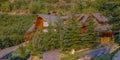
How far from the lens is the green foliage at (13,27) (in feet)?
172

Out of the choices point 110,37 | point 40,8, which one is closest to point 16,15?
point 40,8

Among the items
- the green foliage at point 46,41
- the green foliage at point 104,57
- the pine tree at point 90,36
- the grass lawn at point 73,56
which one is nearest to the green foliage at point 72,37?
the pine tree at point 90,36

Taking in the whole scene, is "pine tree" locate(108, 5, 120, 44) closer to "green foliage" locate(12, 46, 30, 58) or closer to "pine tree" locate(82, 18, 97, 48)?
"pine tree" locate(82, 18, 97, 48)

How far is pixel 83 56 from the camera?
117ft

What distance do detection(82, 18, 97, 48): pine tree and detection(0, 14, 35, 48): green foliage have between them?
1633 centimetres

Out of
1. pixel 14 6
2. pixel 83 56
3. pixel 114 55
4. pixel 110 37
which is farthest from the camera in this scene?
pixel 14 6

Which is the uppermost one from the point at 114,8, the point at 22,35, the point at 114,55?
the point at 114,8

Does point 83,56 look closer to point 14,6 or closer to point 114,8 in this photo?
point 114,8

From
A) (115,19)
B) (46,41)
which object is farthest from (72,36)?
(115,19)

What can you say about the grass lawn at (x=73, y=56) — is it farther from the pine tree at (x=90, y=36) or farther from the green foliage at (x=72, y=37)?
the pine tree at (x=90, y=36)

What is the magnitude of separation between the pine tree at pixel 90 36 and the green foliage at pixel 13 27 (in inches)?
643

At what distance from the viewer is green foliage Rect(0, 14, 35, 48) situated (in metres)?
52.5

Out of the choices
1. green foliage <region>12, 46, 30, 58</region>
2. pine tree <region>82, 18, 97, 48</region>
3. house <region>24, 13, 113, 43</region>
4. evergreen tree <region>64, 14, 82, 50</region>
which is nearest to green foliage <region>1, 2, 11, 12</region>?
house <region>24, 13, 113, 43</region>

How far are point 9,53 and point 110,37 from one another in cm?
1349
